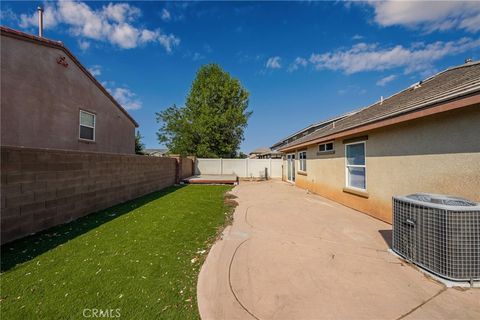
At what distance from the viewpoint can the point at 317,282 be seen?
9.52ft

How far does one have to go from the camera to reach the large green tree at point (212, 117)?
2478 centimetres

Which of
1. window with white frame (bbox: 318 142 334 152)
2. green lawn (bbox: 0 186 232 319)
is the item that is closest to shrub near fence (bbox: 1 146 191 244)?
green lawn (bbox: 0 186 232 319)

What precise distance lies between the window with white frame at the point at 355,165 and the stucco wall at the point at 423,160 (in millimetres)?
380

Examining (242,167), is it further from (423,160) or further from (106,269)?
(106,269)

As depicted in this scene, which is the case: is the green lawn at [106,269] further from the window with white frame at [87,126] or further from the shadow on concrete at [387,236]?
the window with white frame at [87,126]

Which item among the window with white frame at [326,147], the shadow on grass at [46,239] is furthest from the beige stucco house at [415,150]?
the shadow on grass at [46,239]

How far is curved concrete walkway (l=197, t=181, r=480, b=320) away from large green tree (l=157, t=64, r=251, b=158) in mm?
20626

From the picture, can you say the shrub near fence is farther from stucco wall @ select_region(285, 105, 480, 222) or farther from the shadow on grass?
stucco wall @ select_region(285, 105, 480, 222)

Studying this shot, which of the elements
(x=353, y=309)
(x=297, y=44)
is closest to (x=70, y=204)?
(x=353, y=309)

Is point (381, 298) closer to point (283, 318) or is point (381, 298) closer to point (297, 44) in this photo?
point (283, 318)

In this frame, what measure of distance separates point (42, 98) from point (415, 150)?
12.1 meters

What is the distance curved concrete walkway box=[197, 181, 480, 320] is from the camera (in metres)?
2.34

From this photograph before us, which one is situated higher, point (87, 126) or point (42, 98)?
point (42, 98)

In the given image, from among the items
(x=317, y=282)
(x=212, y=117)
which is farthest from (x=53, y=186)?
(x=212, y=117)
